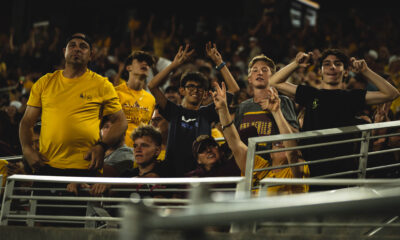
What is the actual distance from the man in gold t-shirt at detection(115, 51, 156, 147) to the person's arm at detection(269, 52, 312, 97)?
1.79 metres

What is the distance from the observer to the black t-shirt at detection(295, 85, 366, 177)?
4.91 m

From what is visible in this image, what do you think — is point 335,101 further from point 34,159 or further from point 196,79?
point 34,159

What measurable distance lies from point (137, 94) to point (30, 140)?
1916 mm

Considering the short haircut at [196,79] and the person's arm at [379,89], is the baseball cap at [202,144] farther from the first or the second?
the person's arm at [379,89]

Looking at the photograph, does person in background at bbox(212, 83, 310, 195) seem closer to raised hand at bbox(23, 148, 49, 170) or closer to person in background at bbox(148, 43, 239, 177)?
person in background at bbox(148, 43, 239, 177)

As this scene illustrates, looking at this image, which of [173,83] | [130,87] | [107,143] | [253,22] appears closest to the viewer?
[107,143]

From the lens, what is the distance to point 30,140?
15.7 feet

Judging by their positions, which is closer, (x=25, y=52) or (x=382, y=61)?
(x=382, y=61)

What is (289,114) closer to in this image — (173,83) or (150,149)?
(150,149)

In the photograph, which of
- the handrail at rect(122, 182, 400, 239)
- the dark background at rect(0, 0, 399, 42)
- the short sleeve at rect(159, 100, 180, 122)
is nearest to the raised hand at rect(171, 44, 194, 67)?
the short sleeve at rect(159, 100, 180, 122)

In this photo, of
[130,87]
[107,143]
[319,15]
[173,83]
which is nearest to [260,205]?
[107,143]

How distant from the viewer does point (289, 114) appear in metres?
5.27

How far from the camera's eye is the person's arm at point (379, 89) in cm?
488

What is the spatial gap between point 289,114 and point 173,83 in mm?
3238
